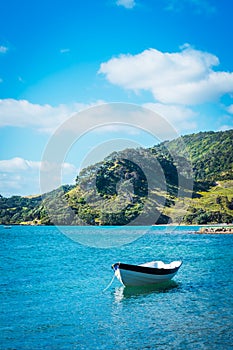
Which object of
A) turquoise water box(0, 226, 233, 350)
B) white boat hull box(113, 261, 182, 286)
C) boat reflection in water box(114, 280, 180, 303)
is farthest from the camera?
white boat hull box(113, 261, 182, 286)

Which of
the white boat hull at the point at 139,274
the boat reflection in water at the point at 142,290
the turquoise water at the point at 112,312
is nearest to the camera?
the turquoise water at the point at 112,312

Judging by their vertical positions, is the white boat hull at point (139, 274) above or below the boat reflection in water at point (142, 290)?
above

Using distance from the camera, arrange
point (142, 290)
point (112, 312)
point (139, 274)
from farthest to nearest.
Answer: point (139, 274), point (142, 290), point (112, 312)

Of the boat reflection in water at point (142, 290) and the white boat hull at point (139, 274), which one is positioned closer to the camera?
the boat reflection in water at point (142, 290)

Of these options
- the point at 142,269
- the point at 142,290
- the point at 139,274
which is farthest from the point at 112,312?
the point at 142,269

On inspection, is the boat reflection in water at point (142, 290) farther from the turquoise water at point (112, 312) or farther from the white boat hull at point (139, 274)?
the white boat hull at point (139, 274)

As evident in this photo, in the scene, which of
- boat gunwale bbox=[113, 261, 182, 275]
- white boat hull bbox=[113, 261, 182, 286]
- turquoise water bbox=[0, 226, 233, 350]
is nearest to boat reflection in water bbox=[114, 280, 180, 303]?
turquoise water bbox=[0, 226, 233, 350]

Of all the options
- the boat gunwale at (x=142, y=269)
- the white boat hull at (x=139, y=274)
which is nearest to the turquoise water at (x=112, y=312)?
the white boat hull at (x=139, y=274)

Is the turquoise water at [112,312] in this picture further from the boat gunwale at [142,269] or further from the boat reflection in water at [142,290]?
the boat gunwale at [142,269]

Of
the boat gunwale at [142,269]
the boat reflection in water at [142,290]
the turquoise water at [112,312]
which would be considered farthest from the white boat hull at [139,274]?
the turquoise water at [112,312]

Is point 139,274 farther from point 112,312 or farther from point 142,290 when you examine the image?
point 112,312

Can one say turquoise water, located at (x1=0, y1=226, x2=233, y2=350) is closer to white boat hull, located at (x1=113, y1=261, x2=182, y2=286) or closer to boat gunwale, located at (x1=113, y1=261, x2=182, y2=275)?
white boat hull, located at (x1=113, y1=261, x2=182, y2=286)

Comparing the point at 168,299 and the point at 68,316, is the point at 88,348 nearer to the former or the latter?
A: the point at 68,316

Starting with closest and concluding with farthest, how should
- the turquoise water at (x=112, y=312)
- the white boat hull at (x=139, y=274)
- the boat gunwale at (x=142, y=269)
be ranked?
the turquoise water at (x=112, y=312)
the boat gunwale at (x=142, y=269)
the white boat hull at (x=139, y=274)
